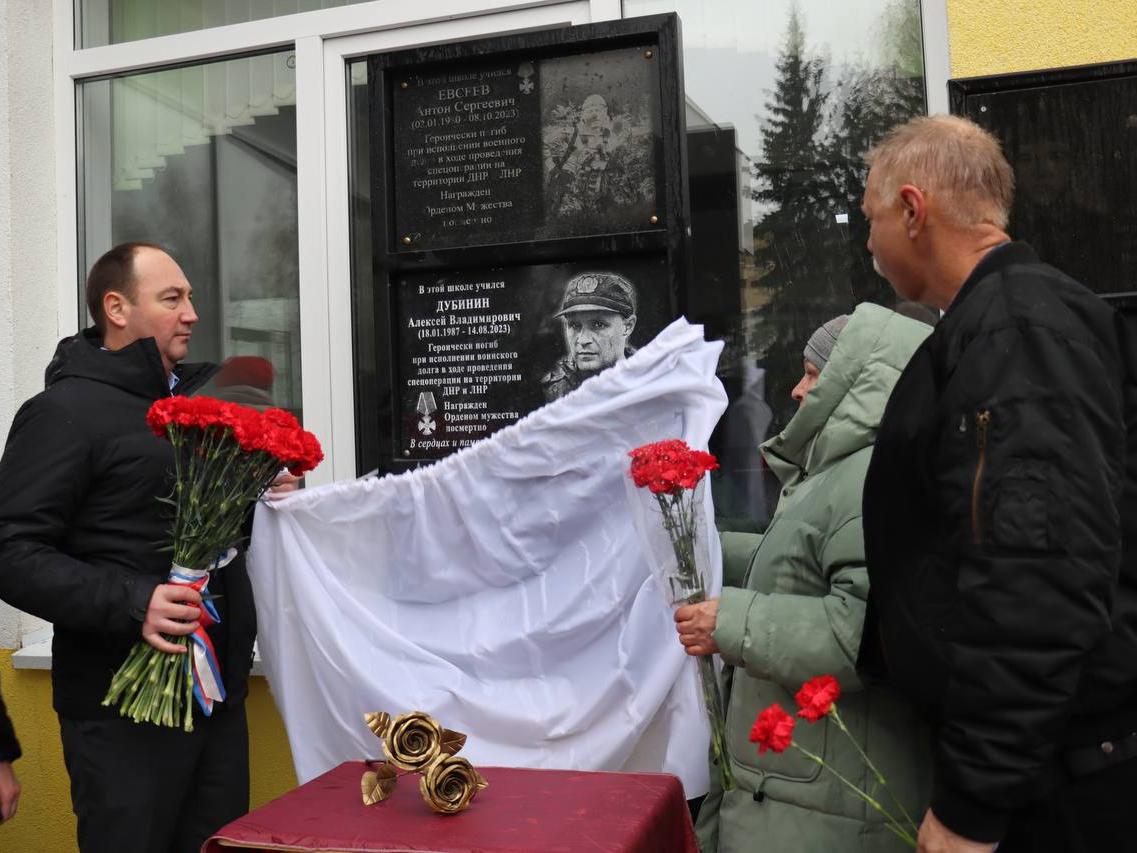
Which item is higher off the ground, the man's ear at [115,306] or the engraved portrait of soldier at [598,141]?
the engraved portrait of soldier at [598,141]

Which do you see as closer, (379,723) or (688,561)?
(379,723)

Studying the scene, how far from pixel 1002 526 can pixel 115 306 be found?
7.47ft

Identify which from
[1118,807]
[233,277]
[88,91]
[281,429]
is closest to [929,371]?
[1118,807]

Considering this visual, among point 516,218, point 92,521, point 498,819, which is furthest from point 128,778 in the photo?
point 516,218

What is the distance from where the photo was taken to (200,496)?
→ 8.05 ft

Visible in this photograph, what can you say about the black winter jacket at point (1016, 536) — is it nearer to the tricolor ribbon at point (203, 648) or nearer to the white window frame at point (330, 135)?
the tricolor ribbon at point (203, 648)

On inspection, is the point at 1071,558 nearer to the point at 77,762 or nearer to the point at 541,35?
the point at 77,762

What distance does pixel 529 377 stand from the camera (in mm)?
3510

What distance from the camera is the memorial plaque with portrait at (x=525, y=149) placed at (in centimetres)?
338

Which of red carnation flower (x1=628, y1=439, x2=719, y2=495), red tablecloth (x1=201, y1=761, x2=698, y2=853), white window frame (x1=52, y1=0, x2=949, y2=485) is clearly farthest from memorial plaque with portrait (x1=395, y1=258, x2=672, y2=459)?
red tablecloth (x1=201, y1=761, x2=698, y2=853)

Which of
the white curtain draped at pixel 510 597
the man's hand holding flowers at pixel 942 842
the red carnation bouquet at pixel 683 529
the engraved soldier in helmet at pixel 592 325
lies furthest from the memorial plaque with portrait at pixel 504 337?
the man's hand holding flowers at pixel 942 842

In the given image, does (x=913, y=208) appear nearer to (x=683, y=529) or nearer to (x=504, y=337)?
(x=683, y=529)

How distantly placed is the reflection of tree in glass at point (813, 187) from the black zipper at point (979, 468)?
82.5 inches

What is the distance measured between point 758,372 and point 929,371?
200 centimetres
